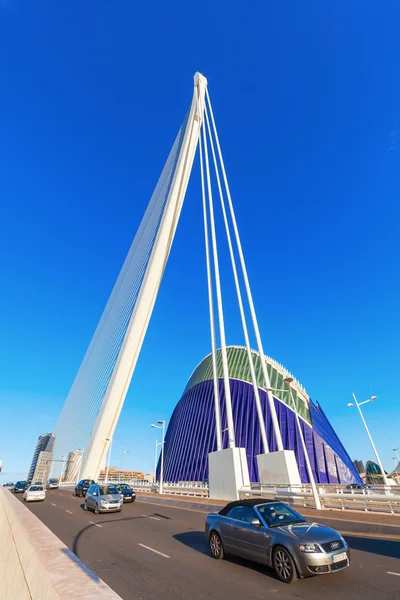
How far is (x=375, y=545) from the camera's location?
9.56 m

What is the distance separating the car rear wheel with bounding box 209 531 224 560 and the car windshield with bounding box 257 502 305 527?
150 cm

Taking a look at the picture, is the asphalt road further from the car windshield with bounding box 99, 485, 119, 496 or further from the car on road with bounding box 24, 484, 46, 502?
the car on road with bounding box 24, 484, 46, 502

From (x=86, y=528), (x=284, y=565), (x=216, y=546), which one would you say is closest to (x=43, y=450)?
(x=86, y=528)

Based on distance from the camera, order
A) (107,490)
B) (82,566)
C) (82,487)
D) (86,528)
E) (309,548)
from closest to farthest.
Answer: (82,566), (309,548), (86,528), (107,490), (82,487)


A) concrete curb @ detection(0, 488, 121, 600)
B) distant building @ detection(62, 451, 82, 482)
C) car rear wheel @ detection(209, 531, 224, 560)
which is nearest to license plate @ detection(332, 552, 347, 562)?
car rear wheel @ detection(209, 531, 224, 560)

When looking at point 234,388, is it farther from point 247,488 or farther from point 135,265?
point 247,488

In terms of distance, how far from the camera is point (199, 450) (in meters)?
57.1

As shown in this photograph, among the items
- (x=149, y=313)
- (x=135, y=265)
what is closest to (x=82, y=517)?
(x=149, y=313)

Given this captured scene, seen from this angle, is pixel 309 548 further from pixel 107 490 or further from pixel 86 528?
pixel 107 490

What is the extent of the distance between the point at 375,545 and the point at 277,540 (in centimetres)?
456

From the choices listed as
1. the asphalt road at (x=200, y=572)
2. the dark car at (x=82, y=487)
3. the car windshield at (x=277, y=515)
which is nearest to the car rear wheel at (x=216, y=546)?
the asphalt road at (x=200, y=572)

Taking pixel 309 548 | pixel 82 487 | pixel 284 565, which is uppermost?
pixel 82 487

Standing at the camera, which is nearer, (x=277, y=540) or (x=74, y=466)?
(x=277, y=540)

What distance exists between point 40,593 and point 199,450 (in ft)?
186
